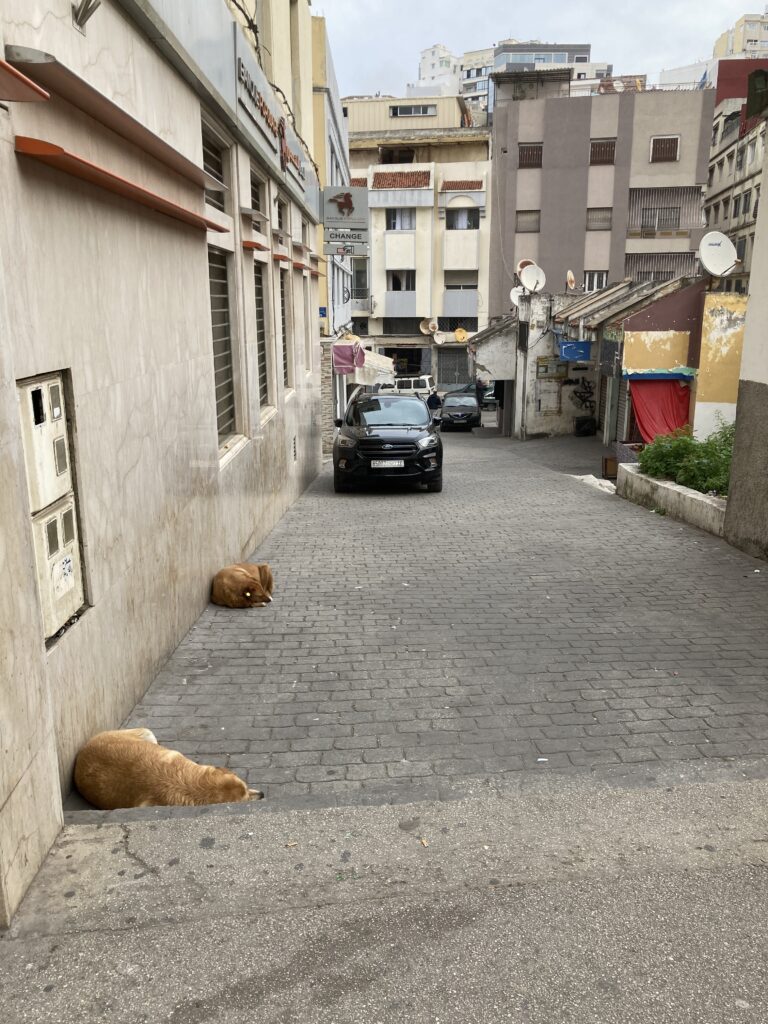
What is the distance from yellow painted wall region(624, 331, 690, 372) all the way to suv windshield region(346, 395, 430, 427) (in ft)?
15.3

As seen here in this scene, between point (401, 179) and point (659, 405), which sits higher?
point (401, 179)

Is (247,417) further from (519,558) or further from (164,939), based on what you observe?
(164,939)

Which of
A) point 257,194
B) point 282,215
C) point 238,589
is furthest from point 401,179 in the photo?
point 238,589

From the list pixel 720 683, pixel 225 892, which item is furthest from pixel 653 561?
pixel 225 892

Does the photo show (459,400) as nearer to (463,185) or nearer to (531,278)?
(531,278)

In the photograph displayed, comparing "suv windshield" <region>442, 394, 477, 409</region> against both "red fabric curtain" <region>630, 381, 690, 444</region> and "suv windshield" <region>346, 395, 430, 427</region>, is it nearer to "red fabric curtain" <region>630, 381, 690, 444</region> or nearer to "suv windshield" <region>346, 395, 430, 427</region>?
"red fabric curtain" <region>630, 381, 690, 444</region>

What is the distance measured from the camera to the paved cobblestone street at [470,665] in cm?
427

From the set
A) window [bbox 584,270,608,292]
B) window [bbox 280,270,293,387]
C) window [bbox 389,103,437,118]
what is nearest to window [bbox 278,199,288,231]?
window [bbox 280,270,293,387]

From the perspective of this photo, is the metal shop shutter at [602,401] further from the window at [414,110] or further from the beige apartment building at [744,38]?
the beige apartment building at [744,38]

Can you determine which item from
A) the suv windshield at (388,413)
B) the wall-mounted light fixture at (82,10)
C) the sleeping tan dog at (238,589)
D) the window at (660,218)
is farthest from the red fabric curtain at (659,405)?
the window at (660,218)

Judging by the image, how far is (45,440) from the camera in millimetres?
3629

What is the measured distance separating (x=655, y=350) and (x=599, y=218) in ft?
97.1

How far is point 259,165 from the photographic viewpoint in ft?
33.1

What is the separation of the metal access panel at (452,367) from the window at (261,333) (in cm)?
3749
